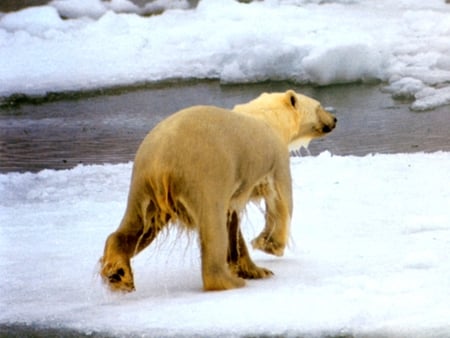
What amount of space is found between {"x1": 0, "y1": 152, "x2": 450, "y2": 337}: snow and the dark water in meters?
1.13

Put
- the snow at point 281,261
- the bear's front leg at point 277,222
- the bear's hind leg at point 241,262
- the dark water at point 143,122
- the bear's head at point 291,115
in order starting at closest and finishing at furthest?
1. the snow at point 281,261
2. the bear's hind leg at point 241,262
3. the bear's front leg at point 277,222
4. the bear's head at point 291,115
5. the dark water at point 143,122

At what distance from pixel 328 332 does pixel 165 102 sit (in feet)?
20.0

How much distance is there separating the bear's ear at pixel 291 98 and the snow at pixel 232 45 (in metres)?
3.97

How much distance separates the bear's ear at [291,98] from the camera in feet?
16.3

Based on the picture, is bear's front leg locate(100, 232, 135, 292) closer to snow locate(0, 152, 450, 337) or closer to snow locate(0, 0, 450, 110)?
snow locate(0, 152, 450, 337)

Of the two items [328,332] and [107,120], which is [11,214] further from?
[107,120]

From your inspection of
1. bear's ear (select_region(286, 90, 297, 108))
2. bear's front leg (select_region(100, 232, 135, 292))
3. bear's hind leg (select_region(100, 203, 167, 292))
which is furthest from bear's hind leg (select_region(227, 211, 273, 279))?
bear's ear (select_region(286, 90, 297, 108))

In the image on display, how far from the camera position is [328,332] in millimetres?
3359

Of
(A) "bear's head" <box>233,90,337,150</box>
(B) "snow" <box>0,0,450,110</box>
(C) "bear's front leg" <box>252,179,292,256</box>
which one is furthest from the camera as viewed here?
(B) "snow" <box>0,0,450,110</box>

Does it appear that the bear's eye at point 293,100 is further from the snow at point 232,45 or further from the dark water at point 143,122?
the snow at point 232,45

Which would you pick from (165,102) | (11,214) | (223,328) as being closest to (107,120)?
(165,102)

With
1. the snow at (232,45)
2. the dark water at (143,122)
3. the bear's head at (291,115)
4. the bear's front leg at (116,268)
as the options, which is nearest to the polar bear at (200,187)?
the bear's front leg at (116,268)

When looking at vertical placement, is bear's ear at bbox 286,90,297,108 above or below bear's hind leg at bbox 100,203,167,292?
above

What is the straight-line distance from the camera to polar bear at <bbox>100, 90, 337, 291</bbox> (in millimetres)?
3863
